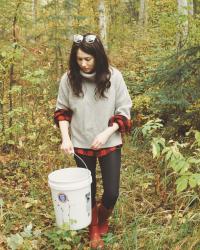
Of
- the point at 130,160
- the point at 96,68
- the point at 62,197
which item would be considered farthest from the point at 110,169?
the point at 130,160

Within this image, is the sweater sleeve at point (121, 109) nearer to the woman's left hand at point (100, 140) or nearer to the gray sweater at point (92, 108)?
the gray sweater at point (92, 108)

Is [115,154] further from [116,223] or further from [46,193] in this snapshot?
[46,193]

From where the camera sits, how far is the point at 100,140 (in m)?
3.56

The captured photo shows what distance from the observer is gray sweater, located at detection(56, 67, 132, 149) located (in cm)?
370

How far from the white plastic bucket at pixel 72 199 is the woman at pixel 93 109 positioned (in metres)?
0.26

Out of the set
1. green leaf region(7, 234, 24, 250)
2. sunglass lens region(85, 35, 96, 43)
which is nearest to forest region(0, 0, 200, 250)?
green leaf region(7, 234, 24, 250)

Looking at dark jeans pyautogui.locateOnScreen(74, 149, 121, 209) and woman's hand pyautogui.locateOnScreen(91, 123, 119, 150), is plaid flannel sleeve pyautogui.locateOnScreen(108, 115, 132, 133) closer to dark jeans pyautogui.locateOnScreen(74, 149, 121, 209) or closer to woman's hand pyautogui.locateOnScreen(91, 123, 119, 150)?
woman's hand pyautogui.locateOnScreen(91, 123, 119, 150)

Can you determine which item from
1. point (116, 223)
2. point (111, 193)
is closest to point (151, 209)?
point (116, 223)

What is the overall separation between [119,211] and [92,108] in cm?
168

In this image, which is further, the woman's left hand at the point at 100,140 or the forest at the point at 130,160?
the forest at the point at 130,160

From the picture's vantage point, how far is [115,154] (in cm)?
384

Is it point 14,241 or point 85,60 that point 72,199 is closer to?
point 14,241

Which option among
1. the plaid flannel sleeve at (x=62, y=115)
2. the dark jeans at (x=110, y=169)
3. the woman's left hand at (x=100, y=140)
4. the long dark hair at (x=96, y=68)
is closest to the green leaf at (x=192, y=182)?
the woman's left hand at (x=100, y=140)

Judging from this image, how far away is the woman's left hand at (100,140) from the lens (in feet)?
11.7
